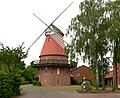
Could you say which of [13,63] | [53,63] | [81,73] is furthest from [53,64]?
[13,63]

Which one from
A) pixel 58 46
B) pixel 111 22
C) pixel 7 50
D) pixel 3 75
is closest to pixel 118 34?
pixel 111 22

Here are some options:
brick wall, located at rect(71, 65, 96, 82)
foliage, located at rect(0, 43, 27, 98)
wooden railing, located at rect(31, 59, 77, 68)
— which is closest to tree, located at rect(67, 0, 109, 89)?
foliage, located at rect(0, 43, 27, 98)

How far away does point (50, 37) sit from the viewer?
236 ft

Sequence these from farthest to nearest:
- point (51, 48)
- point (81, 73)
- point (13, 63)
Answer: point (81, 73)
point (51, 48)
point (13, 63)

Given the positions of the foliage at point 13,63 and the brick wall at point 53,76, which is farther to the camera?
the brick wall at point 53,76

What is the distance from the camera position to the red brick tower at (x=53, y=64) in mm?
69812

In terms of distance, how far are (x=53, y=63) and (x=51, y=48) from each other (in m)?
3.48

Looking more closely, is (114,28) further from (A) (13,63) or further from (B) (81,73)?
(B) (81,73)

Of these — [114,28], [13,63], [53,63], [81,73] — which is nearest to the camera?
[13,63]

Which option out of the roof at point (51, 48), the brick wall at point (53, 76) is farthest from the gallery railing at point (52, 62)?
the roof at point (51, 48)

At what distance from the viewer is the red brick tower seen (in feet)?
229

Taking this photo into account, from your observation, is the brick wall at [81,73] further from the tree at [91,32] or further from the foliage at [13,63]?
the foliage at [13,63]

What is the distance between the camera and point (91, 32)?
4556cm

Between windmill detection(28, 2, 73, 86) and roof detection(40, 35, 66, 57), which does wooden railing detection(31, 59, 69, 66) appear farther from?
roof detection(40, 35, 66, 57)
